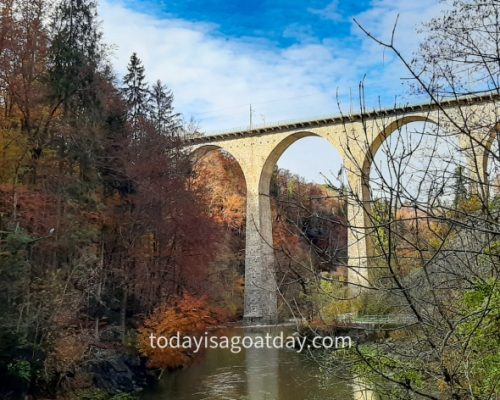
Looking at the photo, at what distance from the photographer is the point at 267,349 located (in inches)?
564

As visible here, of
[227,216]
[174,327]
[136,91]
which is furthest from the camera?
[227,216]

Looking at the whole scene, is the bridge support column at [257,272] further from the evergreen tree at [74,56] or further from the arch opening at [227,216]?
the evergreen tree at [74,56]

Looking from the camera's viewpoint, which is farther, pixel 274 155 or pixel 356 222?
pixel 274 155

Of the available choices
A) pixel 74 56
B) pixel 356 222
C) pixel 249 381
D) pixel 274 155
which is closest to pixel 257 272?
pixel 274 155

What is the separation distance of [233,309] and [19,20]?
49.6ft

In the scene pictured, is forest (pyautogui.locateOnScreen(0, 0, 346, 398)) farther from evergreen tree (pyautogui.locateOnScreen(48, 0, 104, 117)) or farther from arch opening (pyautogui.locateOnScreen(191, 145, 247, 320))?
arch opening (pyautogui.locateOnScreen(191, 145, 247, 320))

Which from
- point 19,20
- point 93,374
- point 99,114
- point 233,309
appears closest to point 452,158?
point 93,374

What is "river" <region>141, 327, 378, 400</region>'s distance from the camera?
8.67m

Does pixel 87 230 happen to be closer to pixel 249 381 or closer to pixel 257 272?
pixel 249 381

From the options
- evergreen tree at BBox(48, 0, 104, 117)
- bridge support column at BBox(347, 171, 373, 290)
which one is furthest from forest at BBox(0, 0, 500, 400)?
bridge support column at BBox(347, 171, 373, 290)

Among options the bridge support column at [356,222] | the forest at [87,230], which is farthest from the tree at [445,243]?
the forest at [87,230]

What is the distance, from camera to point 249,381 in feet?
32.8

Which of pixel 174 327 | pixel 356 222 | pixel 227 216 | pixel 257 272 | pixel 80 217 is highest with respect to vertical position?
pixel 227 216

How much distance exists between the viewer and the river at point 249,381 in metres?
8.67
